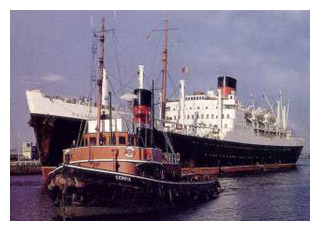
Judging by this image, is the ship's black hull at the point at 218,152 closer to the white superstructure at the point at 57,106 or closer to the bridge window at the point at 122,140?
the white superstructure at the point at 57,106

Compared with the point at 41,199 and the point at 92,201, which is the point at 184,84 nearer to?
the point at 41,199

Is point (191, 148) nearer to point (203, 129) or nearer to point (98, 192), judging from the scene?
point (203, 129)

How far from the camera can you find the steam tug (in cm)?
1853

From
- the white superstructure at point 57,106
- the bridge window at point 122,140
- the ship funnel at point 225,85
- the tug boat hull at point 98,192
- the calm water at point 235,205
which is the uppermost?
the ship funnel at point 225,85

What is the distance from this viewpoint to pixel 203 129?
44562mm

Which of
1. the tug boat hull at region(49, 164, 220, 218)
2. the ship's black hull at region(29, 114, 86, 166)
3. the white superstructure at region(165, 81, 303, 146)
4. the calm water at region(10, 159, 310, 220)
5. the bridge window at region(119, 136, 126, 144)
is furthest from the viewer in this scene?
the white superstructure at region(165, 81, 303, 146)

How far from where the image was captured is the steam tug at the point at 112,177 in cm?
1853

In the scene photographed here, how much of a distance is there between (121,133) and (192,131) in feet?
73.6

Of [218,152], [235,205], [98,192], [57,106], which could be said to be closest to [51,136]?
[57,106]

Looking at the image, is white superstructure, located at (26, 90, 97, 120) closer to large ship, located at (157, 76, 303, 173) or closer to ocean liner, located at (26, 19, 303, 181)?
ocean liner, located at (26, 19, 303, 181)

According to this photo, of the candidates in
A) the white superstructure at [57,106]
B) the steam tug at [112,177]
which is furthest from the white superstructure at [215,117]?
the steam tug at [112,177]

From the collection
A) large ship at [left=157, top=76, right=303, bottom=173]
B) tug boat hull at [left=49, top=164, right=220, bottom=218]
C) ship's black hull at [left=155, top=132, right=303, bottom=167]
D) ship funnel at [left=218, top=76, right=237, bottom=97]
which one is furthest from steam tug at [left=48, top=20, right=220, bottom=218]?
ship funnel at [left=218, top=76, right=237, bottom=97]

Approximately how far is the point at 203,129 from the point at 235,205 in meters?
21.0

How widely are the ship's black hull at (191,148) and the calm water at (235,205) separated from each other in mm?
3060
